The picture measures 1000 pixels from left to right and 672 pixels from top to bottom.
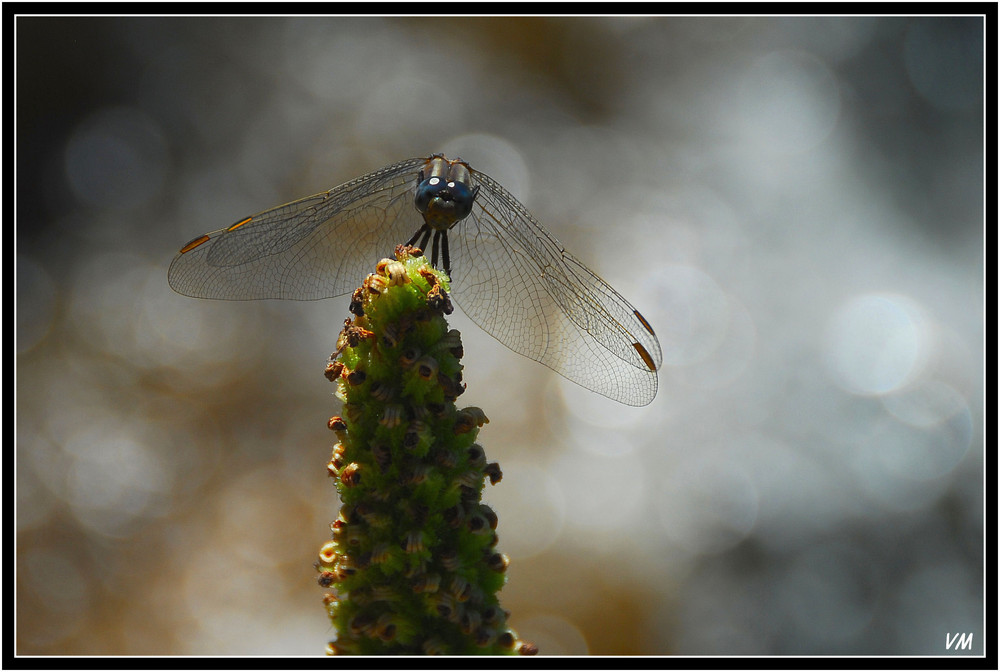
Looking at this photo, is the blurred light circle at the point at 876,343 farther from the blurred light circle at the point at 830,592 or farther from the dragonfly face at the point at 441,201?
the dragonfly face at the point at 441,201

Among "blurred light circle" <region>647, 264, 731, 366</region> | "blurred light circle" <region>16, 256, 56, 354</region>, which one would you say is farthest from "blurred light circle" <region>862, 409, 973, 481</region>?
"blurred light circle" <region>16, 256, 56, 354</region>

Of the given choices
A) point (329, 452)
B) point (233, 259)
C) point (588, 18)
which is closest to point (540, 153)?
point (588, 18)

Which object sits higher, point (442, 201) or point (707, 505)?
point (442, 201)

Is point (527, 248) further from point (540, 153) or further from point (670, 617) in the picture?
point (540, 153)

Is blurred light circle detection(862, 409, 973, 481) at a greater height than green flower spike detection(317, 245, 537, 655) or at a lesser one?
greater

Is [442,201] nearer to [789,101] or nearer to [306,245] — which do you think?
[306,245]

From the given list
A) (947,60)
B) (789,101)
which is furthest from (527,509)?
(947,60)

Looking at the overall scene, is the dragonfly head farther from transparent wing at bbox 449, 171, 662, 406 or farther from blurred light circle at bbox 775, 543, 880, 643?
blurred light circle at bbox 775, 543, 880, 643
